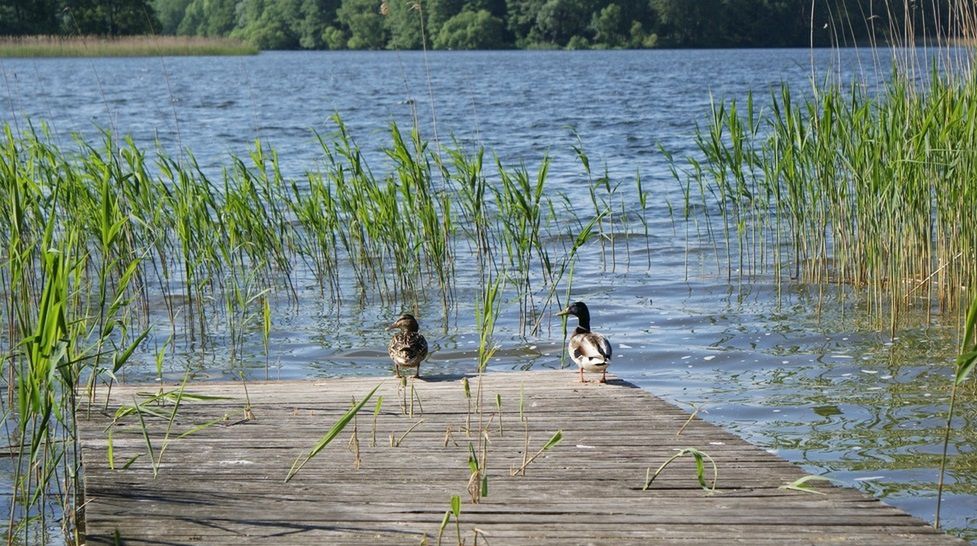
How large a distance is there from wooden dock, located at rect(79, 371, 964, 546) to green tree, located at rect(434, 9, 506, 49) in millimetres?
66811

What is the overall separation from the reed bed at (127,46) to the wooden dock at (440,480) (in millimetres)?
36824

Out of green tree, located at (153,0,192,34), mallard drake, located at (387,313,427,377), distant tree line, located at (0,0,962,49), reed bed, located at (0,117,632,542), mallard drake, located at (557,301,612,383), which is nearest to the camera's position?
mallard drake, located at (557,301,612,383)

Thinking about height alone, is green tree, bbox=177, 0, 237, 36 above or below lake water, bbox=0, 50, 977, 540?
above

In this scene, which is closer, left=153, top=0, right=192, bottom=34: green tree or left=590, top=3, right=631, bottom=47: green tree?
left=590, top=3, right=631, bottom=47: green tree

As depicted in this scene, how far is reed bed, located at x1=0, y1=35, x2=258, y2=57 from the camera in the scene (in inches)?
1731

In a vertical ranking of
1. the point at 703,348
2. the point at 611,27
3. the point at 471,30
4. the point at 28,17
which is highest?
the point at 471,30

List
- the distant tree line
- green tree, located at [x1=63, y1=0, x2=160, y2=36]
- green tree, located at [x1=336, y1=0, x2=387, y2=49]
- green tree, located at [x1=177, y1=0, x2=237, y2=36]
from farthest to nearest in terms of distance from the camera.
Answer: green tree, located at [x1=177, y1=0, x2=237, y2=36] → the distant tree line → green tree, located at [x1=336, y1=0, x2=387, y2=49] → green tree, located at [x1=63, y1=0, x2=160, y2=36]

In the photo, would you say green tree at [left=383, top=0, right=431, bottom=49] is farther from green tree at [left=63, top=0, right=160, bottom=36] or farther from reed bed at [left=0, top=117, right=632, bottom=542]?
green tree at [left=63, top=0, right=160, bottom=36]

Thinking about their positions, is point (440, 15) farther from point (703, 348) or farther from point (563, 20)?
point (703, 348)

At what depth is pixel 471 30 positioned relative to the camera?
76.2 meters

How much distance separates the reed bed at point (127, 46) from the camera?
144 feet

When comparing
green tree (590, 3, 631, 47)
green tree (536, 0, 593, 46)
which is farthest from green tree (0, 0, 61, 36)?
green tree (590, 3, 631, 47)

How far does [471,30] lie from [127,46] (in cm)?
3216

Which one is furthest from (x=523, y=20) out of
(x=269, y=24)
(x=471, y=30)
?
(x=269, y=24)
